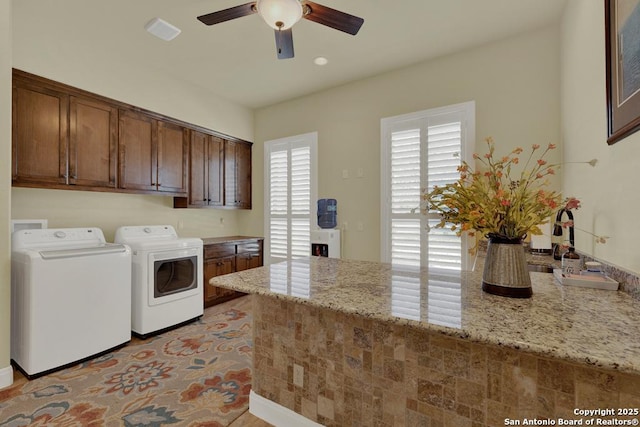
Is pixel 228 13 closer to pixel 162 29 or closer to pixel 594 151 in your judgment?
pixel 162 29

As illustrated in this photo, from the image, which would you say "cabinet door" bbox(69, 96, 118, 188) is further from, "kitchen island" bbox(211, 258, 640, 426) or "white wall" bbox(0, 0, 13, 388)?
"kitchen island" bbox(211, 258, 640, 426)

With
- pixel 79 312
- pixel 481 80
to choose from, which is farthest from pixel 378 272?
pixel 481 80

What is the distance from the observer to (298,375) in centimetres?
161

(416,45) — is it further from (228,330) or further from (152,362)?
(152,362)

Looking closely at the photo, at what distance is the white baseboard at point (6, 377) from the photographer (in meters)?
2.14

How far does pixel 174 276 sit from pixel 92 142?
63.8 inches

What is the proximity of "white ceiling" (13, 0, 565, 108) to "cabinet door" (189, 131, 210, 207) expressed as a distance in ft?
2.61

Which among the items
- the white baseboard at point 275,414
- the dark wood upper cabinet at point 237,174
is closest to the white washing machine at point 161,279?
the dark wood upper cabinet at point 237,174

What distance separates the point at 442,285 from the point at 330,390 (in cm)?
77

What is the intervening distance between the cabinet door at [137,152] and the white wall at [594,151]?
4075 mm

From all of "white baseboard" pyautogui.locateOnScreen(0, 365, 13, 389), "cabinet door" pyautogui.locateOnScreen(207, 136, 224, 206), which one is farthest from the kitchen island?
"cabinet door" pyautogui.locateOnScreen(207, 136, 224, 206)

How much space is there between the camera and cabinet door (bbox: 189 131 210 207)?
4027 millimetres

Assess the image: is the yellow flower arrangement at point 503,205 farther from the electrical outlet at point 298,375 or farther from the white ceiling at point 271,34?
the white ceiling at point 271,34

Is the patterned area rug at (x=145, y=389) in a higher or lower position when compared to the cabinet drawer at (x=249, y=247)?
lower
